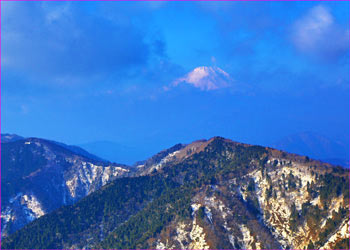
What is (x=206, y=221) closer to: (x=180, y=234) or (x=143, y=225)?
(x=180, y=234)

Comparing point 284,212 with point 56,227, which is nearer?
point 284,212

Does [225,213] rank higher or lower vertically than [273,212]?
higher

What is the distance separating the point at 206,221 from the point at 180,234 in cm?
1182

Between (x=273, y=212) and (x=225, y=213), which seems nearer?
(x=273, y=212)

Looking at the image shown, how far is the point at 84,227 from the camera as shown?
176m

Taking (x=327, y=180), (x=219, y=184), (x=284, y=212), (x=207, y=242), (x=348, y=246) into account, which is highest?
(x=219, y=184)

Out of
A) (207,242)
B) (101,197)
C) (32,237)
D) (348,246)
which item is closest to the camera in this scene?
(348,246)

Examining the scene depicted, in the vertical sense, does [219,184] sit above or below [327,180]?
above

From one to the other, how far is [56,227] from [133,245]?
54740mm

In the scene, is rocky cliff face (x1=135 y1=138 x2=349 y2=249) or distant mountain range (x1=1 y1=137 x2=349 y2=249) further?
distant mountain range (x1=1 y1=137 x2=349 y2=249)

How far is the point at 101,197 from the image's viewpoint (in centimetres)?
19638

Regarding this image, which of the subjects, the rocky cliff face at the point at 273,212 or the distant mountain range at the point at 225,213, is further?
the distant mountain range at the point at 225,213

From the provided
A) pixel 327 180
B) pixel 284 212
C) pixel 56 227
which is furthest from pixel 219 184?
pixel 56 227

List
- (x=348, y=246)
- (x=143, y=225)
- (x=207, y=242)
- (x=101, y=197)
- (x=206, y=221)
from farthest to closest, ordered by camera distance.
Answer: (x=101, y=197) < (x=143, y=225) < (x=206, y=221) < (x=207, y=242) < (x=348, y=246)
